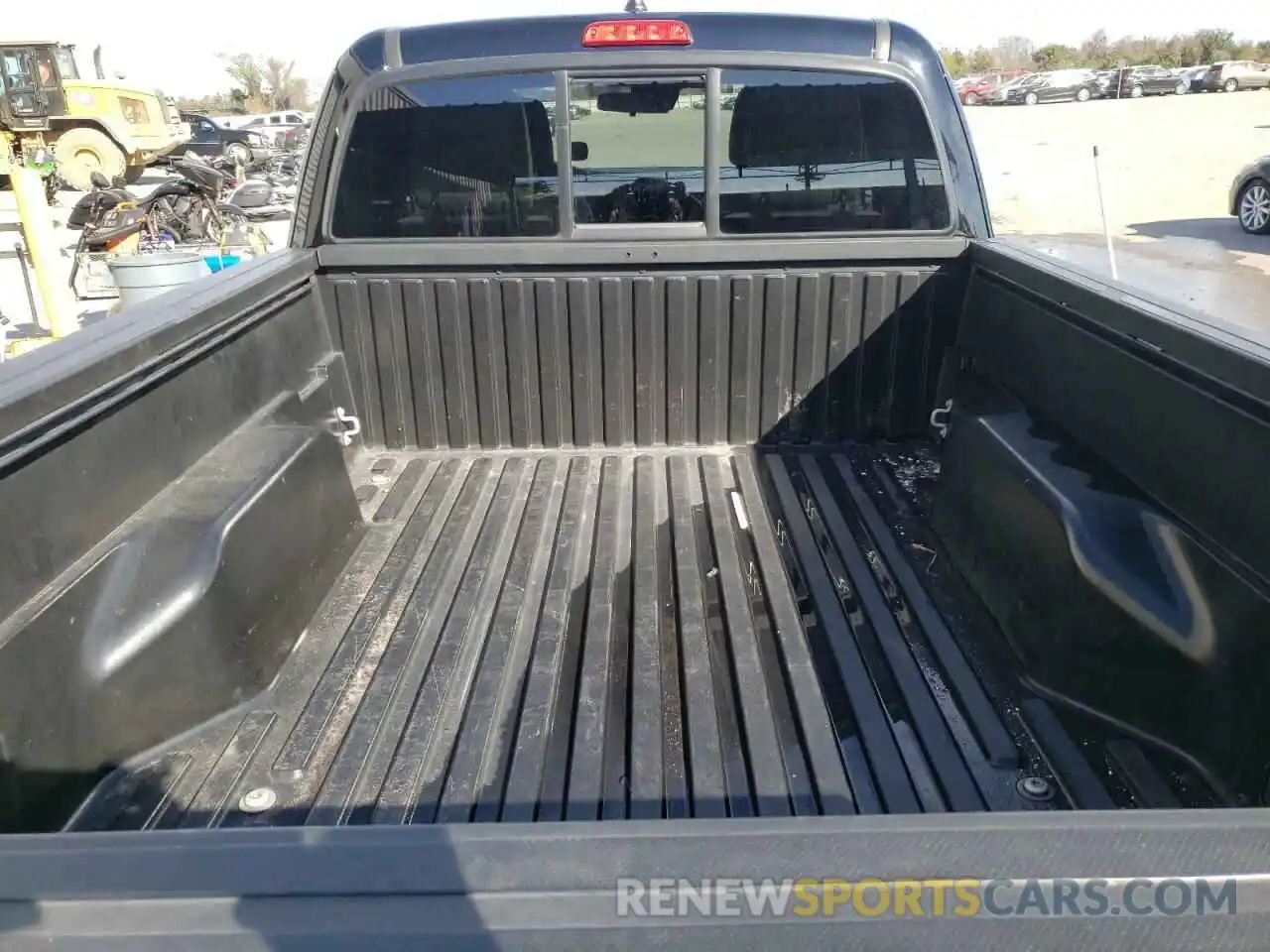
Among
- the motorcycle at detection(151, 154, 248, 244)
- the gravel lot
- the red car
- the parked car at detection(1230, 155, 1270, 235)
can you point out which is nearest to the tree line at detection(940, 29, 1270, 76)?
the red car

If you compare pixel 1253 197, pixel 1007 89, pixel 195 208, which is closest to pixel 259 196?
pixel 195 208

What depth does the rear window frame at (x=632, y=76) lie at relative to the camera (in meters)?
3.06

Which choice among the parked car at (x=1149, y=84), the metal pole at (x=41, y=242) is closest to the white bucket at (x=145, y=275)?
the metal pole at (x=41, y=242)

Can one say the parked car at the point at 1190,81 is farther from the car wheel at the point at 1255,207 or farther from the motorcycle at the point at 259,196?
the motorcycle at the point at 259,196

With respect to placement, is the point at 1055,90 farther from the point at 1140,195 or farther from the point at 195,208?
the point at 195,208

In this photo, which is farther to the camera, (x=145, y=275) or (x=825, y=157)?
(x=145, y=275)

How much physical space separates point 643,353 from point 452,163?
0.94 m

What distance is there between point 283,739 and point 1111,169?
24547 millimetres

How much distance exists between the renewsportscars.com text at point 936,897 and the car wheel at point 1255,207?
16.4 metres

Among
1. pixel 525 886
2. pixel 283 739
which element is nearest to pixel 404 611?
pixel 283 739

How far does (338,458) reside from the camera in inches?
114

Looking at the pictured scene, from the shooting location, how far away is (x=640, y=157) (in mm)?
3238

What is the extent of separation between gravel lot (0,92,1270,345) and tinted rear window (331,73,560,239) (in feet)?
14.5

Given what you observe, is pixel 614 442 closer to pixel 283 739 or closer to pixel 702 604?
pixel 702 604
